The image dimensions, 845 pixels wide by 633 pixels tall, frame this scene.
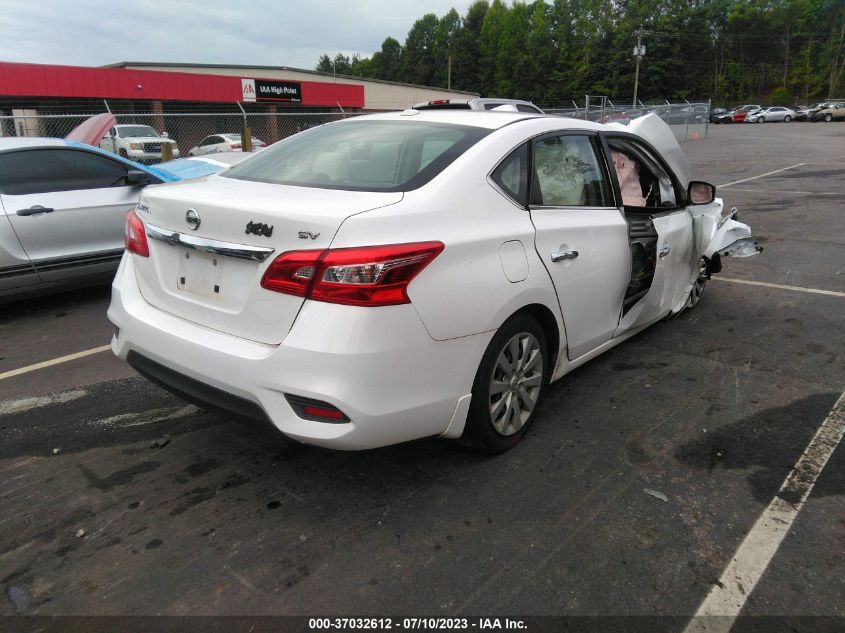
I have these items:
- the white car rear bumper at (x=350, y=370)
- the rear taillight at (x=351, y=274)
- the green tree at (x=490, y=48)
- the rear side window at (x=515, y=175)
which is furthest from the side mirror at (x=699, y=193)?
the green tree at (x=490, y=48)

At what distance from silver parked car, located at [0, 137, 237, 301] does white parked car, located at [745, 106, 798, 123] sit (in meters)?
58.7

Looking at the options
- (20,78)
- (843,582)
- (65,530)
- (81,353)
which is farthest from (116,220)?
(20,78)

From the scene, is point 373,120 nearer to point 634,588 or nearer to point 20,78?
point 634,588

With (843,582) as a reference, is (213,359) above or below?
above

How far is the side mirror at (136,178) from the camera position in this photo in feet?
19.3

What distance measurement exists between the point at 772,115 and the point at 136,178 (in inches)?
2350

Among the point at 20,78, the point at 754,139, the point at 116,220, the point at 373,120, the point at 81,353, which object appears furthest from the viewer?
the point at 754,139

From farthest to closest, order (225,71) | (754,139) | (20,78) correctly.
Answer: (225,71), (754,139), (20,78)

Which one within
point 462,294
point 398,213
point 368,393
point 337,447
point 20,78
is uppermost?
point 20,78

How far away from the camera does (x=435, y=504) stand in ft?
9.02

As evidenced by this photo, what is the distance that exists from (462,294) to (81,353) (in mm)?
3398

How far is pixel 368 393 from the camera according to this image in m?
2.36

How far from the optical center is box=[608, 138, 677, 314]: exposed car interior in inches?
158

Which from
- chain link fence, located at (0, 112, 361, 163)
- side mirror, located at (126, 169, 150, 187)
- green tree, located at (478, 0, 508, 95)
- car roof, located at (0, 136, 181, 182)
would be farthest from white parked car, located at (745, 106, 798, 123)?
side mirror, located at (126, 169, 150, 187)
